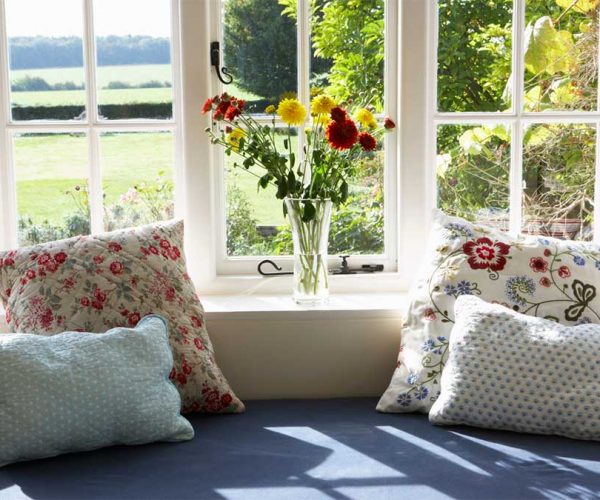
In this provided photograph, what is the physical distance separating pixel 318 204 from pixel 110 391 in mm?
840

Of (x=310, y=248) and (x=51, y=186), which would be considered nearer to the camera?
(x=310, y=248)

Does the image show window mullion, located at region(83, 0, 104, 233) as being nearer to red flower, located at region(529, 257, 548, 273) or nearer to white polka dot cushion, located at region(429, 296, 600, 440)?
white polka dot cushion, located at region(429, 296, 600, 440)

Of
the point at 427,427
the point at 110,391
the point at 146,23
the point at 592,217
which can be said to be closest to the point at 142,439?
the point at 110,391

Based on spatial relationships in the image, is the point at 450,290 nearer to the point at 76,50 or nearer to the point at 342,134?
the point at 342,134

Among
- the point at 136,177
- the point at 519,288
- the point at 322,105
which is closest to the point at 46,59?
the point at 136,177

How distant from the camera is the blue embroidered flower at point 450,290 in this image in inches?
93.4

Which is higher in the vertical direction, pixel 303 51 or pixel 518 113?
pixel 303 51

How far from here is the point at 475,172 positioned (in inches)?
108

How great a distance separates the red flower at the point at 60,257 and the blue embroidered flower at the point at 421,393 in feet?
3.36

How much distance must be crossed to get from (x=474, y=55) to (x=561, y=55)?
0.28 meters

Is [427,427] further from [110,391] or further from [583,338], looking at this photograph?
[110,391]

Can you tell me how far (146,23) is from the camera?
268 cm

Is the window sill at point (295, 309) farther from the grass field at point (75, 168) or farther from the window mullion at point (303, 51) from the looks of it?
the window mullion at point (303, 51)

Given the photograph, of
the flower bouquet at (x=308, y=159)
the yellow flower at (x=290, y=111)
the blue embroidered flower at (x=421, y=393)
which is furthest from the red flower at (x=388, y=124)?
the blue embroidered flower at (x=421, y=393)
